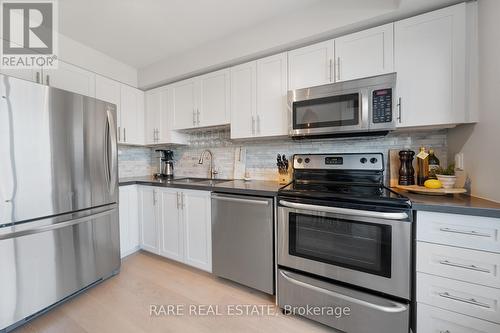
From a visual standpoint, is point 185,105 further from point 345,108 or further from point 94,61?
point 345,108

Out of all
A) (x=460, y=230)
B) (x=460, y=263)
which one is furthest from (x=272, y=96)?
(x=460, y=263)

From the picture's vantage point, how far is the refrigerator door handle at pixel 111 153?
1.94m

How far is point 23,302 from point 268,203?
1.88m

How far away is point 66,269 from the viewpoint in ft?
5.29

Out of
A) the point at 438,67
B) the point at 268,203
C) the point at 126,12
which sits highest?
the point at 126,12

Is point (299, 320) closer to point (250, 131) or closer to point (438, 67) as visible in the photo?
point (250, 131)

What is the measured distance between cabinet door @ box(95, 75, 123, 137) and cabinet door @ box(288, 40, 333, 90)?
84.2 inches

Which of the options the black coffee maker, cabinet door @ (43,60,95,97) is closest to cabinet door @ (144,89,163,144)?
the black coffee maker

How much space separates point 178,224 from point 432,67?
2.63 metres

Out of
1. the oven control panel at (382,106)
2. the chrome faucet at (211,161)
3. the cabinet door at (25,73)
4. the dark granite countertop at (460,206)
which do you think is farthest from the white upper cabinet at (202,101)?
the dark granite countertop at (460,206)

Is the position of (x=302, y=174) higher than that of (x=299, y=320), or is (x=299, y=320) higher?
(x=302, y=174)

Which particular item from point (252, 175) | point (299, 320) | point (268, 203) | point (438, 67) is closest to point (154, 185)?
point (252, 175)

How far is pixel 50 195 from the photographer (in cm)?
152

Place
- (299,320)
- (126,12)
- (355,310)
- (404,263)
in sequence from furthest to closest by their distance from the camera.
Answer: (126,12), (299,320), (355,310), (404,263)
